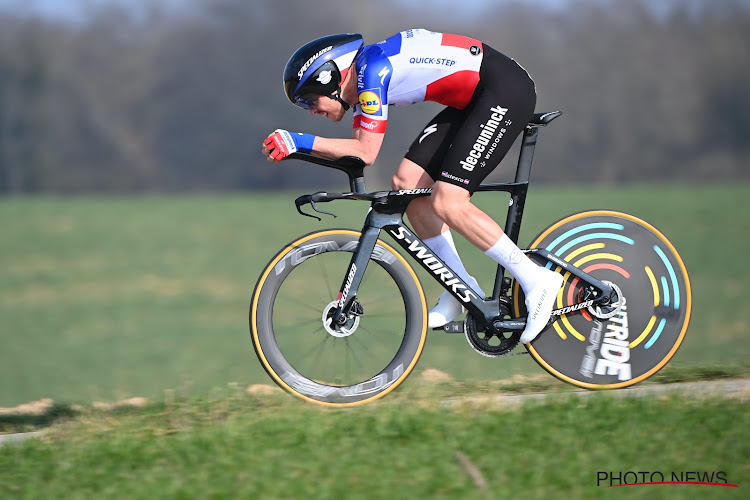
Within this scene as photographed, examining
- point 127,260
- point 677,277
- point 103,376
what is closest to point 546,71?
point 127,260

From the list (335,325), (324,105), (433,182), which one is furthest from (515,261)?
(324,105)

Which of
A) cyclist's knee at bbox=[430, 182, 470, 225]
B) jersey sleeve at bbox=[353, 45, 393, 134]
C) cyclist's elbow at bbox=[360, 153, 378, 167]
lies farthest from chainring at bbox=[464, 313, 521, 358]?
jersey sleeve at bbox=[353, 45, 393, 134]

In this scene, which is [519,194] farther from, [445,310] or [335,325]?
[335,325]

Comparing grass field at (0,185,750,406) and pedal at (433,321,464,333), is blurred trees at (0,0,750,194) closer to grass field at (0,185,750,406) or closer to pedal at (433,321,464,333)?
grass field at (0,185,750,406)

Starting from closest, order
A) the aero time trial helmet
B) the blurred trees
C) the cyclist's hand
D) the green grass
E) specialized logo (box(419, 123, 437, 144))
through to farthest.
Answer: the green grass → the cyclist's hand → the aero time trial helmet → specialized logo (box(419, 123, 437, 144)) → the blurred trees

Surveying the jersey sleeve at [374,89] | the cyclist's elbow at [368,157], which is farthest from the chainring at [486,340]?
the jersey sleeve at [374,89]

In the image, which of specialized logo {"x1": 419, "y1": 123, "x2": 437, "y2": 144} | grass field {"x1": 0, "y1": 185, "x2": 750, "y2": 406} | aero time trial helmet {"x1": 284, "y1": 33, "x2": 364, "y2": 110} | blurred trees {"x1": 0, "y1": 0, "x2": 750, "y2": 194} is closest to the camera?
aero time trial helmet {"x1": 284, "y1": 33, "x2": 364, "y2": 110}

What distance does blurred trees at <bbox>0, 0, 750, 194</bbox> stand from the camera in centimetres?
4797

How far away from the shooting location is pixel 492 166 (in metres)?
4.45

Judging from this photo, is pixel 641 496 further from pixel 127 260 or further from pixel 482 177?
pixel 127 260

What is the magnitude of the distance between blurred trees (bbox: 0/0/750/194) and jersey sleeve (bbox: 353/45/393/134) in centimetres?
3983

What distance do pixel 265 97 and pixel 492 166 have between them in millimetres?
49534

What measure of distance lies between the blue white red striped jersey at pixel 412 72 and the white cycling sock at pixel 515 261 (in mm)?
765

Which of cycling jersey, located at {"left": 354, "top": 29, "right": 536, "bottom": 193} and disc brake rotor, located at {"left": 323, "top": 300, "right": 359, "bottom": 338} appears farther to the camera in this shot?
disc brake rotor, located at {"left": 323, "top": 300, "right": 359, "bottom": 338}
